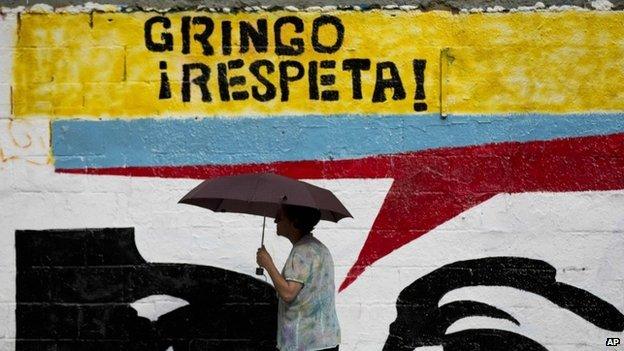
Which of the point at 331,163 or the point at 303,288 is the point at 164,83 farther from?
the point at 303,288

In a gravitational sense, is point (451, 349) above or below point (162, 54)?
below

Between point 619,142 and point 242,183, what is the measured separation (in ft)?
9.00

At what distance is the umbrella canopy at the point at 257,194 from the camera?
446cm

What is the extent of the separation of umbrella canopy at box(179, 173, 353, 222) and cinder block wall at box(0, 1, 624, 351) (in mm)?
1089

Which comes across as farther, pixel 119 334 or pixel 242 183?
pixel 119 334

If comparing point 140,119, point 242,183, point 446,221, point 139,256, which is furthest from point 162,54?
point 446,221

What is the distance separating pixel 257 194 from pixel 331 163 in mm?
1544

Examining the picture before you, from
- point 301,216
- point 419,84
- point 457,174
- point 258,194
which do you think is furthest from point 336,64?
point 258,194

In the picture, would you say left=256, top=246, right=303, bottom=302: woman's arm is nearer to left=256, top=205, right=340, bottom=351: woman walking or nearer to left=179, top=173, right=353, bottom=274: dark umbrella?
left=256, top=205, right=340, bottom=351: woman walking

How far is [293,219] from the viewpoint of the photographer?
187 inches

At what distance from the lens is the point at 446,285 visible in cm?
597

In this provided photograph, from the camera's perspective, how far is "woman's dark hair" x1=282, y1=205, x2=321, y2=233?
15.6 feet

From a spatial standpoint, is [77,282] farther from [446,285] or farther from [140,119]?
[446,285]

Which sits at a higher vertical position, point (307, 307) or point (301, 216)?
point (301, 216)
